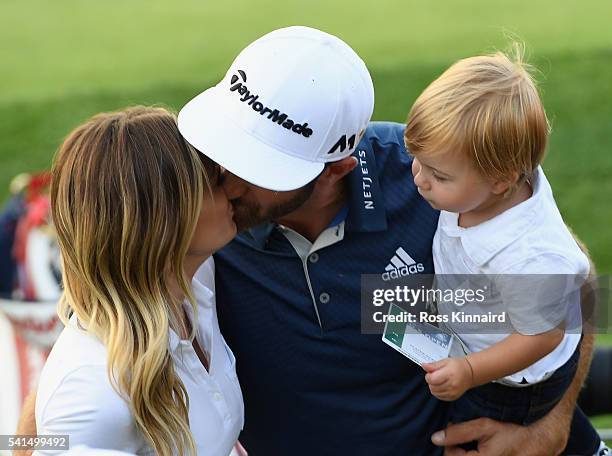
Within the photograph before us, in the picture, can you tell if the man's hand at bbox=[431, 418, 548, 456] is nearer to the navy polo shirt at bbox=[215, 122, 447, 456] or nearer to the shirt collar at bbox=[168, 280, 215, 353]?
the navy polo shirt at bbox=[215, 122, 447, 456]

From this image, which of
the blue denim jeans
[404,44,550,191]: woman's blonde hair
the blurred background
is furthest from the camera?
the blurred background

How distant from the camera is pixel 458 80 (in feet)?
7.65

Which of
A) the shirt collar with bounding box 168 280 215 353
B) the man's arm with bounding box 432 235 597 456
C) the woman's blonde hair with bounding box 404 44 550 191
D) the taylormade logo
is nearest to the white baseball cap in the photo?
the taylormade logo

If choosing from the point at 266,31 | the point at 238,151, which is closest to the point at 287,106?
the point at 238,151

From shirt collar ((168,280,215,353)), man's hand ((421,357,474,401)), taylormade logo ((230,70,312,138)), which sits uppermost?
A: taylormade logo ((230,70,312,138))

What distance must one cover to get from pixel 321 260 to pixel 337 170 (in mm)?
222

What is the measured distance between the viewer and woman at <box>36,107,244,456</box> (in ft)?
6.18

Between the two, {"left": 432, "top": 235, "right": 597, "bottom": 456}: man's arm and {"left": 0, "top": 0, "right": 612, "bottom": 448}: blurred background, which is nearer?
{"left": 432, "top": 235, "right": 597, "bottom": 456}: man's arm

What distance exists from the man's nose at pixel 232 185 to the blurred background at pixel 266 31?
13.5ft

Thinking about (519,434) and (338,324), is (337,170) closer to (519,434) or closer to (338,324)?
(338,324)

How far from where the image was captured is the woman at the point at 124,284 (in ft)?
6.18

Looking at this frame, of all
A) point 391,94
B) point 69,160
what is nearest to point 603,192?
point 391,94

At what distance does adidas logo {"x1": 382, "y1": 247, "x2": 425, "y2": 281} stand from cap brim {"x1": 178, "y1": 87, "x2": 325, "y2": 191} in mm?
316

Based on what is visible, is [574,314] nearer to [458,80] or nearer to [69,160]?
[458,80]
